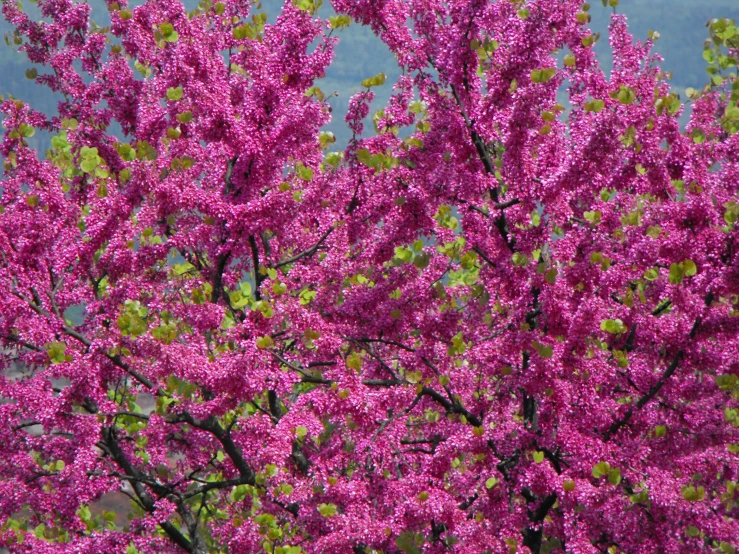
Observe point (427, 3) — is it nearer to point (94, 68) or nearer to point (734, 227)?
point (734, 227)

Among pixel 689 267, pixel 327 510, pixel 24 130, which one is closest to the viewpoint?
pixel 689 267

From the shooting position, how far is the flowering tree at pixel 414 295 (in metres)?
6.83

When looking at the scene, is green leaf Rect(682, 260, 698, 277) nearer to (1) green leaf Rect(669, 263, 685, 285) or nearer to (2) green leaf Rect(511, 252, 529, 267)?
(1) green leaf Rect(669, 263, 685, 285)

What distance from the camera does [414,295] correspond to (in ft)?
26.1

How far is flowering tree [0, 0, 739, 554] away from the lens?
22.4ft

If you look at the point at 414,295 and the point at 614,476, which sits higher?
the point at 414,295

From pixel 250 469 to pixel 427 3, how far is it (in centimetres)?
526

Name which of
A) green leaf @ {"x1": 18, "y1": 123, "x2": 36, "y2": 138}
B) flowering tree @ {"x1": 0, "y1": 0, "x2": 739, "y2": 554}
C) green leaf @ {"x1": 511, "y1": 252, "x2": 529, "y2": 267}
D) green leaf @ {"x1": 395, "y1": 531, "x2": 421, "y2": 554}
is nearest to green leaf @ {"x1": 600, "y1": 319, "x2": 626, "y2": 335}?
flowering tree @ {"x1": 0, "y1": 0, "x2": 739, "y2": 554}

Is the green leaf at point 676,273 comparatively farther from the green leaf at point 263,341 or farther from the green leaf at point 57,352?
the green leaf at point 57,352

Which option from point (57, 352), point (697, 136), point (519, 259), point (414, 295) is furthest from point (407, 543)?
point (697, 136)

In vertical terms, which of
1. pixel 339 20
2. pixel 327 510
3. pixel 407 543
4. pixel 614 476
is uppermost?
pixel 339 20

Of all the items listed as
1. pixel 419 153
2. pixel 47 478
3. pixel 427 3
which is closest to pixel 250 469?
pixel 47 478

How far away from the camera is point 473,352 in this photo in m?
7.16

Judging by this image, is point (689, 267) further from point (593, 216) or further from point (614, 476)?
point (614, 476)
